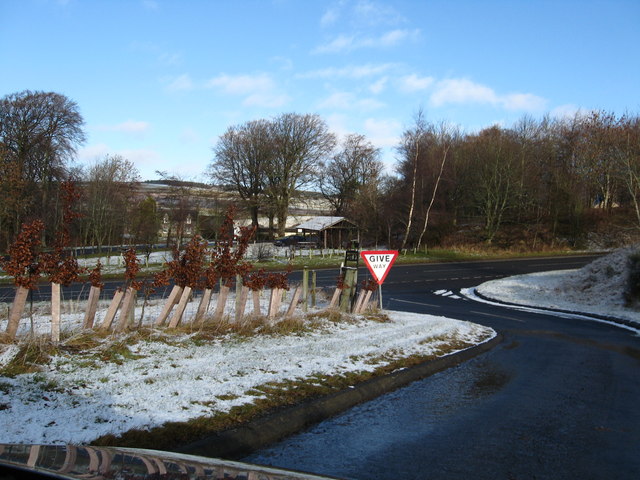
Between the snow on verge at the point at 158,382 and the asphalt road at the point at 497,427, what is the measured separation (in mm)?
1029

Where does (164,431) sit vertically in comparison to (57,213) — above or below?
below

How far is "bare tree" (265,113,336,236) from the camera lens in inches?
2440

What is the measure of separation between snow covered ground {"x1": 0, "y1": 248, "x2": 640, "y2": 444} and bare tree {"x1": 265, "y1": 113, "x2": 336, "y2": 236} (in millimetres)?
51167

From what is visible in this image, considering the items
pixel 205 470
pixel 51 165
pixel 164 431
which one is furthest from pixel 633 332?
pixel 51 165

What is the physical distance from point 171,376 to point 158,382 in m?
0.28

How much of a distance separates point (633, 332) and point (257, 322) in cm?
1116

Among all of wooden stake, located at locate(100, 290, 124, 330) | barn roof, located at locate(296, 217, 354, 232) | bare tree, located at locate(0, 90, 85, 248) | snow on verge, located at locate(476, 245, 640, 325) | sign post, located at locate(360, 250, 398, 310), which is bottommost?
snow on verge, located at locate(476, 245, 640, 325)

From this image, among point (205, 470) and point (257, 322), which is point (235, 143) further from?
point (205, 470)

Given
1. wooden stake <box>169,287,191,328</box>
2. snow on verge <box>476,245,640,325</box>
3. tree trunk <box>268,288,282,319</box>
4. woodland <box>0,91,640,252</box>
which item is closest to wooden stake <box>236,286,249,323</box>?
tree trunk <box>268,288,282,319</box>

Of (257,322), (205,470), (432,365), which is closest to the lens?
(205,470)

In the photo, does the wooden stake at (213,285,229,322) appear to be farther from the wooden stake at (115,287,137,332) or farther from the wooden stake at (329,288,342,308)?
the wooden stake at (329,288,342,308)

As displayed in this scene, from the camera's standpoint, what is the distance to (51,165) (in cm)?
4344

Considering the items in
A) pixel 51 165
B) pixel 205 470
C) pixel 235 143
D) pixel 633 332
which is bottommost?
pixel 633 332

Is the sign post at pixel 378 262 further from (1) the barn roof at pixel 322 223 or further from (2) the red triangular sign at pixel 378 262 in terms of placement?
(1) the barn roof at pixel 322 223
